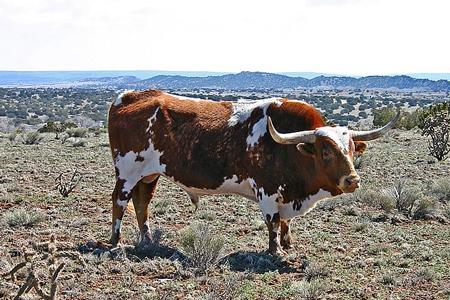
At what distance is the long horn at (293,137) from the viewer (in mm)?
8047

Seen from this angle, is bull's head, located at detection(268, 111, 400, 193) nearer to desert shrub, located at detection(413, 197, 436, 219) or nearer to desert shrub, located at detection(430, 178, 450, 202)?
desert shrub, located at detection(413, 197, 436, 219)

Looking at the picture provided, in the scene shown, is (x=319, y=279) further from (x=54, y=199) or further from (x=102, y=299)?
(x=54, y=199)

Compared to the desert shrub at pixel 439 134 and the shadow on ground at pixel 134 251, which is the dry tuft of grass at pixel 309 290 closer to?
the shadow on ground at pixel 134 251

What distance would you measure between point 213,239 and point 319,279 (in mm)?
1603

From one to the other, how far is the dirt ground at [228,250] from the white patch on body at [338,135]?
162cm

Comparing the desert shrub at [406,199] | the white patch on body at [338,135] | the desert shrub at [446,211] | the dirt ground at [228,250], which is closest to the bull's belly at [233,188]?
the dirt ground at [228,250]

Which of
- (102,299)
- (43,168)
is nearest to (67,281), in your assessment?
(102,299)

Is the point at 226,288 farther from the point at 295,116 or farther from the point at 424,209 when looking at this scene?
the point at 424,209

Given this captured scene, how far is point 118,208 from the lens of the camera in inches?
364

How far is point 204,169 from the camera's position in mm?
8883

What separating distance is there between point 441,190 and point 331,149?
23.1ft

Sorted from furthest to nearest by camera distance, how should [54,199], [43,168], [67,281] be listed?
[43,168] → [54,199] → [67,281]

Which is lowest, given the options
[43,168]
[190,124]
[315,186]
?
[43,168]

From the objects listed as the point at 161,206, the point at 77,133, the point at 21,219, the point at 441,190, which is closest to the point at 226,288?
the point at 21,219
